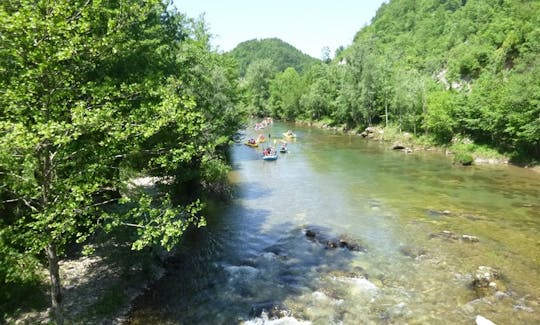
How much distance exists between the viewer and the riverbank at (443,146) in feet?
124

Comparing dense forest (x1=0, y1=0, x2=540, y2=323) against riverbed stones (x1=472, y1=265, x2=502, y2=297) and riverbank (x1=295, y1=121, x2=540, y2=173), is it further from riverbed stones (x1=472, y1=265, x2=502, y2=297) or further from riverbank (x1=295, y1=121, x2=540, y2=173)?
riverbed stones (x1=472, y1=265, x2=502, y2=297)

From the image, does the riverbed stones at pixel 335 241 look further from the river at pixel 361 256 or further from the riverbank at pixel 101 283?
the riverbank at pixel 101 283

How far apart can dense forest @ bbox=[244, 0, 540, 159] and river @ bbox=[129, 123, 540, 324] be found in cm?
782

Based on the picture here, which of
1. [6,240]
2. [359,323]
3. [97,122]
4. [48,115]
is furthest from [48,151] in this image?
[359,323]

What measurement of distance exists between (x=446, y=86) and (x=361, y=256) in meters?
54.4

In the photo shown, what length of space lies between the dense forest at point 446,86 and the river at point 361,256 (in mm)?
7824

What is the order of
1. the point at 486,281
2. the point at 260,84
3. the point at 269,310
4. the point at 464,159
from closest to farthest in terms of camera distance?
the point at 269,310 → the point at 486,281 → the point at 464,159 → the point at 260,84

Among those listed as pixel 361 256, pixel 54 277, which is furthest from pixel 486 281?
pixel 54 277

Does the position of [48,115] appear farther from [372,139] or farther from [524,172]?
[372,139]

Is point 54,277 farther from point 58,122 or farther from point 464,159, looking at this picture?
point 464,159

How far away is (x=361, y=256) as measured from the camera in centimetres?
1717

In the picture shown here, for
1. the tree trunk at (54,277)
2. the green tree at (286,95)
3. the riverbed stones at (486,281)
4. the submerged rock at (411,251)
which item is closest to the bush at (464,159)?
the submerged rock at (411,251)

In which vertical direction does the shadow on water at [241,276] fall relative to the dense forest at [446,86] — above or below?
below

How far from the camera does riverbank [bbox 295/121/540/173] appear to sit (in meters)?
37.7
